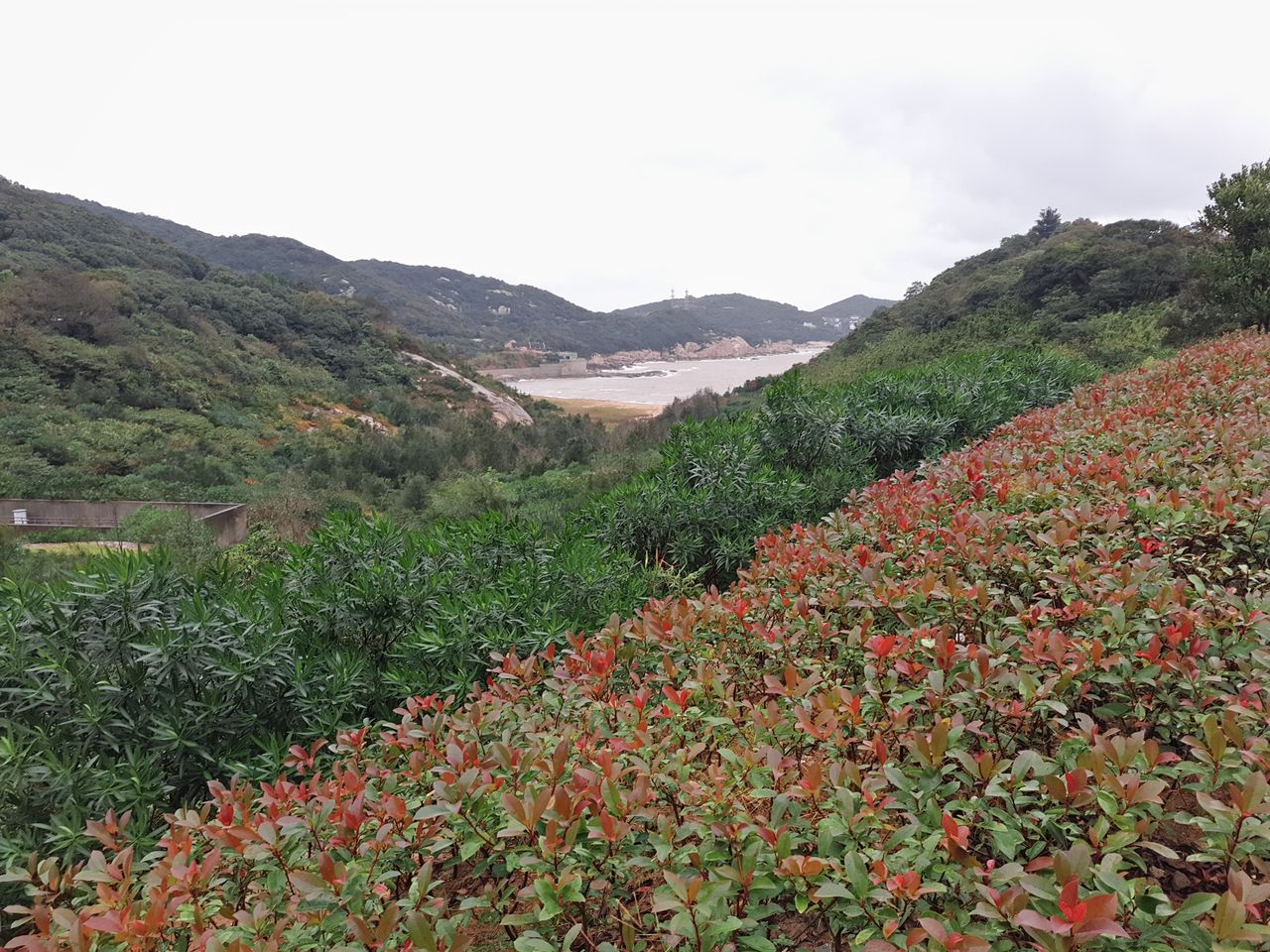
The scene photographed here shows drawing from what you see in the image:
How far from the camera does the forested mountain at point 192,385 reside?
18.1 metres

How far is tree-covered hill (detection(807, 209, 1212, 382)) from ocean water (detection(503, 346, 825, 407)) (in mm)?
9362

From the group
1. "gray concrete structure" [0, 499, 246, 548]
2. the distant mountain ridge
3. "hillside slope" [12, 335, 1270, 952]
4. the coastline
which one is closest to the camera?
"hillside slope" [12, 335, 1270, 952]

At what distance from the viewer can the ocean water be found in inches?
1832

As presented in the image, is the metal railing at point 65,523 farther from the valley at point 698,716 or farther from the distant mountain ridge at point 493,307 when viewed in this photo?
the distant mountain ridge at point 493,307

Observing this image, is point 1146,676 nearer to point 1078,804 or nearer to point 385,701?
point 1078,804

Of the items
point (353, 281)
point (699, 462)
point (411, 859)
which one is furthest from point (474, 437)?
point (353, 281)

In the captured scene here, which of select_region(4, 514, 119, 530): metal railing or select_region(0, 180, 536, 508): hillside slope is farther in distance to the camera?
select_region(0, 180, 536, 508): hillside slope

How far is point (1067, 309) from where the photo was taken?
26.6m

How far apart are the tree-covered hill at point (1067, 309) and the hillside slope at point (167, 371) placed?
63.6ft

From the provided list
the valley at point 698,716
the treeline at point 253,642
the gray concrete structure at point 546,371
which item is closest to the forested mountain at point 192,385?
the treeline at point 253,642

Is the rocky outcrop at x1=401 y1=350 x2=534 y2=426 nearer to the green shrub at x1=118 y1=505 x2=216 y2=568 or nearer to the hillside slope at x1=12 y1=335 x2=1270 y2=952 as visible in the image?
the green shrub at x1=118 y1=505 x2=216 y2=568

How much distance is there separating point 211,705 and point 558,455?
18.6 m

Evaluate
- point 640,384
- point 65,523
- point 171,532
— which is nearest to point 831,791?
point 171,532

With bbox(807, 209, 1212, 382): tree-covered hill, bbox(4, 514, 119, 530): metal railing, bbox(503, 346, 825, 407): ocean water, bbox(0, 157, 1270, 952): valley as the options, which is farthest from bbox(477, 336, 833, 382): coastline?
bbox(0, 157, 1270, 952): valley
